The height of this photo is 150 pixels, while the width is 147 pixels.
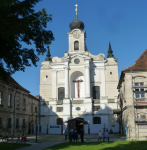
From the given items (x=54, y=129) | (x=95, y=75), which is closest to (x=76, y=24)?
(x=95, y=75)

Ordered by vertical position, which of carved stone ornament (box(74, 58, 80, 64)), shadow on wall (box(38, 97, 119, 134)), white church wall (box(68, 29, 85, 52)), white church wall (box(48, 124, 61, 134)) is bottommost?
white church wall (box(48, 124, 61, 134))

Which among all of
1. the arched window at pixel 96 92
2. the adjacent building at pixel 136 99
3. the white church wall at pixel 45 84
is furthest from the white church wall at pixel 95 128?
the adjacent building at pixel 136 99

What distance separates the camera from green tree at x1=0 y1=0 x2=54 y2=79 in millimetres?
11074

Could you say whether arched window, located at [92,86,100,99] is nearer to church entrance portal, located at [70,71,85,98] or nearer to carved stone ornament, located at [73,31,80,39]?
church entrance portal, located at [70,71,85,98]

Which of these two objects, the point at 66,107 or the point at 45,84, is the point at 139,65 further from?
the point at 45,84

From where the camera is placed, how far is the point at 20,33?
12.1 m

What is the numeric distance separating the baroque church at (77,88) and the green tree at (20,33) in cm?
2484

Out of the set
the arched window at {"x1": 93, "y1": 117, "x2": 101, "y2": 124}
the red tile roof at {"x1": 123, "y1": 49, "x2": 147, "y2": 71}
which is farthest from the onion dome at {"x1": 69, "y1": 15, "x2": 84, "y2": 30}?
the red tile roof at {"x1": 123, "y1": 49, "x2": 147, "y2": 71}

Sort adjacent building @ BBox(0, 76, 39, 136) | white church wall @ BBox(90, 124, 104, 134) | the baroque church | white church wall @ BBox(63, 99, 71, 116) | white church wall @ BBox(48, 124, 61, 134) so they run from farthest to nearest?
white church wall @ BBox(63, 99, 71, 116), the baroque church, white church wall @ BBox(48, 124, 61, 134), white church wall @ BBox(90, 124, 104, 134), adjacent building @ BBox(0, 76, 39, 136)

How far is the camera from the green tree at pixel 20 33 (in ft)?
36.3

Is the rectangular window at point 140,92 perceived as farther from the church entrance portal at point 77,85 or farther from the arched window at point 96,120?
the church entrance portal at point 77,85

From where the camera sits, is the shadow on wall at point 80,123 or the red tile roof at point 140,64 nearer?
the red tile roof at point 140,64

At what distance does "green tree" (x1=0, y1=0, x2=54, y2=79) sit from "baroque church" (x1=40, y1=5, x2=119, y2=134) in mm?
24844

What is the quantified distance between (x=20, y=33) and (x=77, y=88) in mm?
32379
